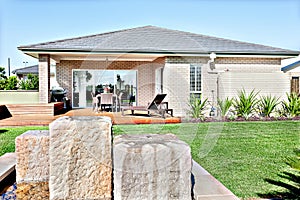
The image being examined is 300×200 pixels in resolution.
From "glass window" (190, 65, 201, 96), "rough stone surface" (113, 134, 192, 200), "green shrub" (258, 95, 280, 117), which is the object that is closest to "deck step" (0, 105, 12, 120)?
"glass window" (190, 65, 201, 96)

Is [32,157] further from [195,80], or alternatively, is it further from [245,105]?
[195,80]

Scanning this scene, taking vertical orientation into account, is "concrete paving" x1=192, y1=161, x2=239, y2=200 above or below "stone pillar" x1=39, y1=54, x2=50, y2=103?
below

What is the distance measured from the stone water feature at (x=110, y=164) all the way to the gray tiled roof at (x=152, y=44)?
36.7 ft

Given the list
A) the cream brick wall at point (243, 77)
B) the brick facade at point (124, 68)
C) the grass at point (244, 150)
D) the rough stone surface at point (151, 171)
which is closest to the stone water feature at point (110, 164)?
the rough stone surface at point (151, 171)

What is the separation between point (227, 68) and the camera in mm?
15625

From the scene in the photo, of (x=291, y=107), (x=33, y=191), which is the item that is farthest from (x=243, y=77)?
(x=33, y=191)

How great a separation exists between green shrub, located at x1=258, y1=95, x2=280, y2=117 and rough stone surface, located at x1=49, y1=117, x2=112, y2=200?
41.8 feet

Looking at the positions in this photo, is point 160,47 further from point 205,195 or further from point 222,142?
point 205,195

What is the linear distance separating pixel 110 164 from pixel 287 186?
3.23m

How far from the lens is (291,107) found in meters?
14.7

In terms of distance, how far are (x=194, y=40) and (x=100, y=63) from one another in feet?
19.2

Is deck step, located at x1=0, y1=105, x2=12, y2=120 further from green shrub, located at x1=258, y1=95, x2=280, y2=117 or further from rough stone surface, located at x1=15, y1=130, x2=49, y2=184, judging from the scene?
green shrub, located at x1=258, y1=95, x2=280, y2=117

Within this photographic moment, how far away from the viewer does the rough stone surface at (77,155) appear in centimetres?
346

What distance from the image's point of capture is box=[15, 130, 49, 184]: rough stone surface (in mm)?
3980
